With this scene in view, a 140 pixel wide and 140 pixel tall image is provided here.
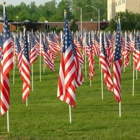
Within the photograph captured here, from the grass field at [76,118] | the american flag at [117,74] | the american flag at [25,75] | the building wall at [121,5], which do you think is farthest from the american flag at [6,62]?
the building wall at [121,5]

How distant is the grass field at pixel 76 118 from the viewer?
16.2m

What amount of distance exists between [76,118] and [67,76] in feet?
7.87

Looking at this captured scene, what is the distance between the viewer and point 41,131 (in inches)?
667

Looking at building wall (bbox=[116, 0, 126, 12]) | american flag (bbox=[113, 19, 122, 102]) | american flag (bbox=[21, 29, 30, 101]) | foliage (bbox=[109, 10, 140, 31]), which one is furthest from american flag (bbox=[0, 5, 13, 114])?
building wall (bbox=[116, 0, 126, 12])

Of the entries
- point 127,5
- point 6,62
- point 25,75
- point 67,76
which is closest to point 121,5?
point 127,5

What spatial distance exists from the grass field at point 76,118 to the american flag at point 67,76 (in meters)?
0.94

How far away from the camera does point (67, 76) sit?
17609 mm

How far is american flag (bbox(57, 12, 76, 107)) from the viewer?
57.8ft

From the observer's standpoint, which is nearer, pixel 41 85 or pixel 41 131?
pixel 41 131

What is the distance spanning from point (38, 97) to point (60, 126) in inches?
331

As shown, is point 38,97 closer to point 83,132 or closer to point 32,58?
point 32,58

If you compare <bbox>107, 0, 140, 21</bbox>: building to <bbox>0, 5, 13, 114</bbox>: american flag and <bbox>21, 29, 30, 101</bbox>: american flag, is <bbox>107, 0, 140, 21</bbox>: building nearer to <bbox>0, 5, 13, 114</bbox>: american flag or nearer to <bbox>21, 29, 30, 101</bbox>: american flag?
<bbox>21, 29, 30, 101</bbox>: american flag

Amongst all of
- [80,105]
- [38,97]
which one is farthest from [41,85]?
[80,105]

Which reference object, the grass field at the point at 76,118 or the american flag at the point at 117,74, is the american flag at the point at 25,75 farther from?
the american flag at the point at 117,74
